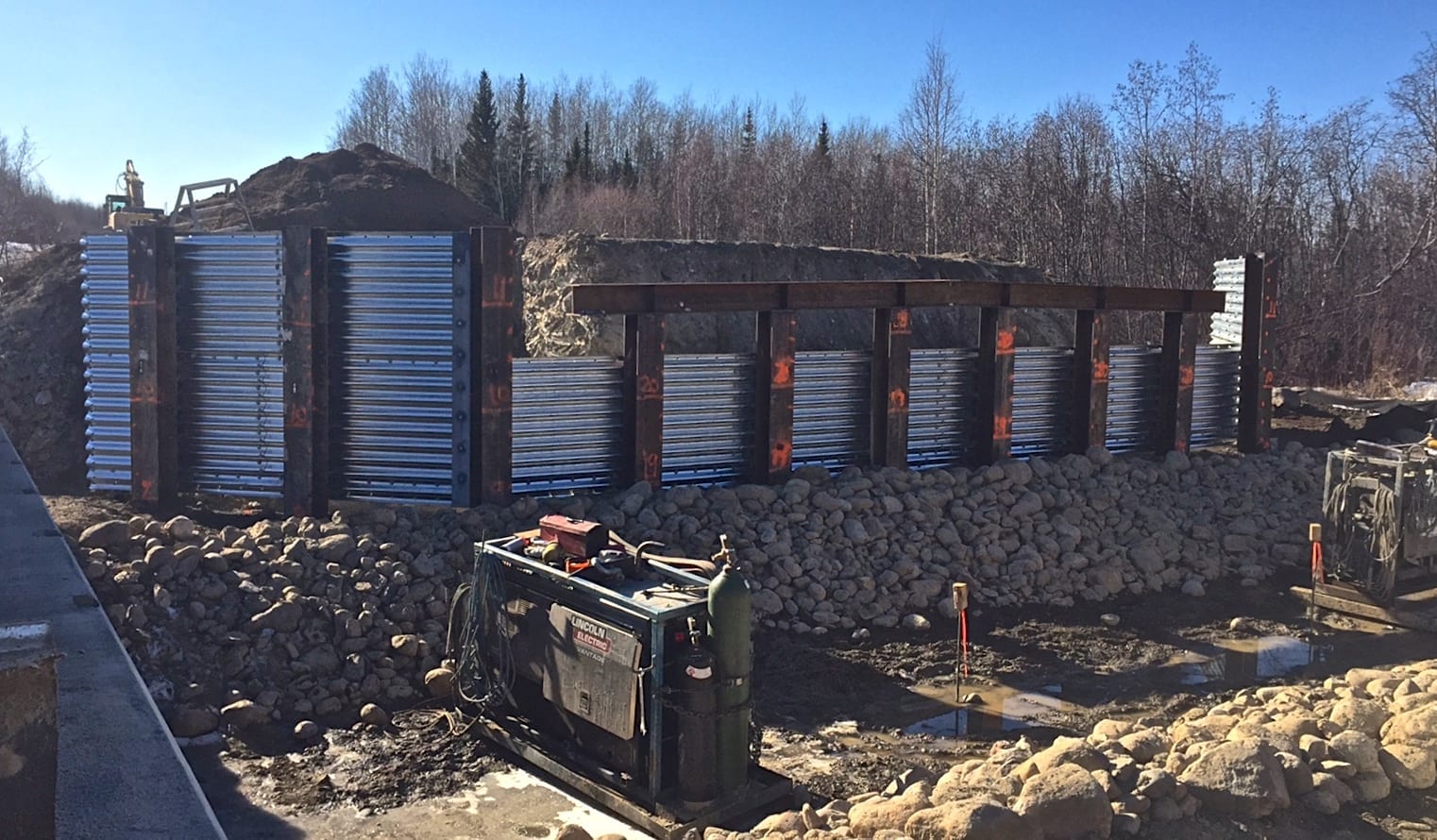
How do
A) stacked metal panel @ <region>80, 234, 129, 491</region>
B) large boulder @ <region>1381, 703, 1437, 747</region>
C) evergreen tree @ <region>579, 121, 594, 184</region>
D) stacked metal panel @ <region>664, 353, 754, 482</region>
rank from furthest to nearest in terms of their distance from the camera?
evergreen tree @ <region>579, 121, 594, 184</region>, stacked metal panel @ <region>664, 353, 754, 482</region>, stacked metal panel @ <region>80, 234, 129, 491</region>, large boulder @ <region>1381, 703, 1437, 747</region>

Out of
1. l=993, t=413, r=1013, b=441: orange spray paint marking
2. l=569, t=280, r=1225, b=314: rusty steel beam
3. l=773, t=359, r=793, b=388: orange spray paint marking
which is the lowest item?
l=993, t=413, r=1013, b=441: orange spray paint marking

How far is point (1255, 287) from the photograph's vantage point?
17.2m

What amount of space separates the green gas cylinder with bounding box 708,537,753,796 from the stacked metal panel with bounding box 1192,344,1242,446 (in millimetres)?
12110

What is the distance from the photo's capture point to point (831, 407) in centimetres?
1387

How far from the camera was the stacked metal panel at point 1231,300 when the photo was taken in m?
17.5

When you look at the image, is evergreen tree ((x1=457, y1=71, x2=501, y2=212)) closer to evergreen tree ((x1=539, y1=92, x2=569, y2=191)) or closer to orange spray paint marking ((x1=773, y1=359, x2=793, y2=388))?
evergreen tree ((x1=539, y1=92, x2=569, y2=191))

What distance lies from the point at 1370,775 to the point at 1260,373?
11.7 metres

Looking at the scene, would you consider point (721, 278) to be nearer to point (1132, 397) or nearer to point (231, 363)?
point (1132, 397)

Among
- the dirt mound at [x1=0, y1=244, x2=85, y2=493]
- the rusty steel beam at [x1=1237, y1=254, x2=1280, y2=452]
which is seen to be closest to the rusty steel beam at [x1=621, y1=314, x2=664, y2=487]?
the dirt mound at [x1=0, y1=244, x2=85, y2=493]

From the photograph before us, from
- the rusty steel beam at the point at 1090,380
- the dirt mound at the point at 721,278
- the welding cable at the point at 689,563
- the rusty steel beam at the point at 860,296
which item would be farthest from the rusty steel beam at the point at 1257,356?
the welding cable at the point at 689,563

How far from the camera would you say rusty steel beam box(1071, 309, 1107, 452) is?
1538 cm

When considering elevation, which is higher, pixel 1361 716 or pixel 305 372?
pixel 305 372

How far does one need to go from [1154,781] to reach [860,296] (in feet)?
27.4

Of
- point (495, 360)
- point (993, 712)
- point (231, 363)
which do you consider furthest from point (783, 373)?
point (231, 363)
